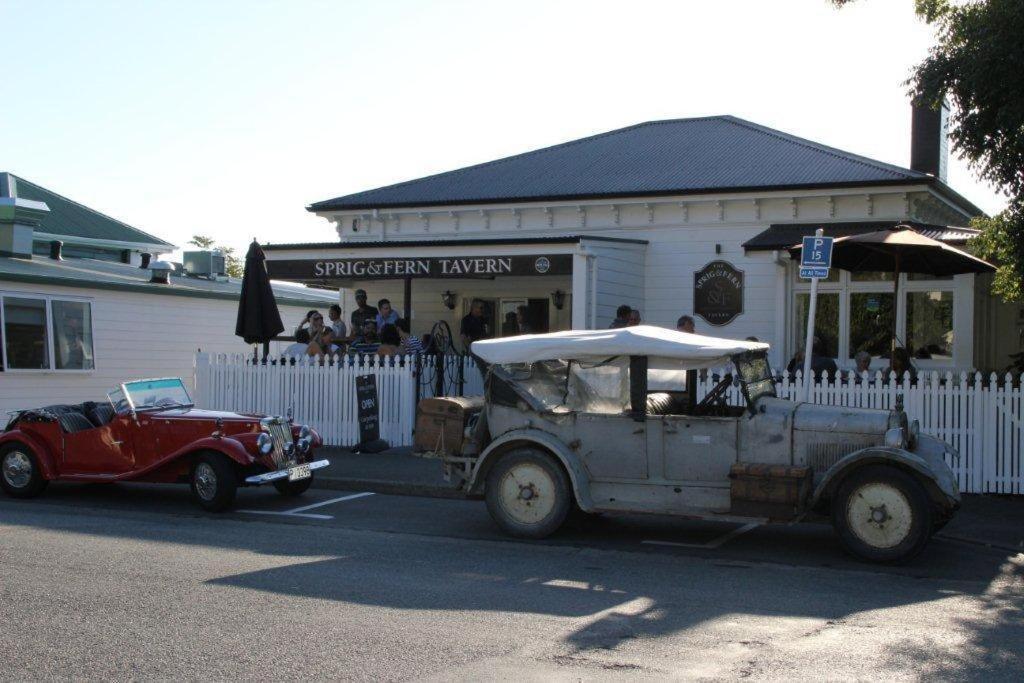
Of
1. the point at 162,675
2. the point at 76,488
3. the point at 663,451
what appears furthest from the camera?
the point at 76,488

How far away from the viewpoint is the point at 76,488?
1287 cm

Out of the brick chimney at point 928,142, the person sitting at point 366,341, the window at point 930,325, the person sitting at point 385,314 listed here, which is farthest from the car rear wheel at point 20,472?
the brick chimney at point 928,142

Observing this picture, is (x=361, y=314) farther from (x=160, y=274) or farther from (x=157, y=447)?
(x=157, y=447)

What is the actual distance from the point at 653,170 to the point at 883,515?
11927mm

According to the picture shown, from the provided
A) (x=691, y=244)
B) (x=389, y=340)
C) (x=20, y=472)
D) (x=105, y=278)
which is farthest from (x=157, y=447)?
(x=105, y=278)

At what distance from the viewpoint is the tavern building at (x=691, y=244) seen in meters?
16.5

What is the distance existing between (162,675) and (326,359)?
11.1 meters

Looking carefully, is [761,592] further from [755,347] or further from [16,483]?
[16,483]

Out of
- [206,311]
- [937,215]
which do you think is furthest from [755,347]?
[206,311]

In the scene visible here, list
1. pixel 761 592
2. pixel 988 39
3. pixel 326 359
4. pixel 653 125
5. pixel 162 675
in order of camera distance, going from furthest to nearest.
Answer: pixel 653 125, pixel 326 359, pixel 988 39, pixel 761 592, pixel 162 675

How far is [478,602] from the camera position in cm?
705

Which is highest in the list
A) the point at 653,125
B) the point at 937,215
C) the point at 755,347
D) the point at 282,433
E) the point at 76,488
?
the point at 653,125

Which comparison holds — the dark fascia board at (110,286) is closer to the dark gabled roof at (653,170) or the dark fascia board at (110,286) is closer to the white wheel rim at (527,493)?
the dark gabled roof at (653,170)

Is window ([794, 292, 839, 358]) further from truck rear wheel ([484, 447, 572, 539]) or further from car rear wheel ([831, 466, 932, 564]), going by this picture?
truck rear wheel ([484, 447, 572, 539])
